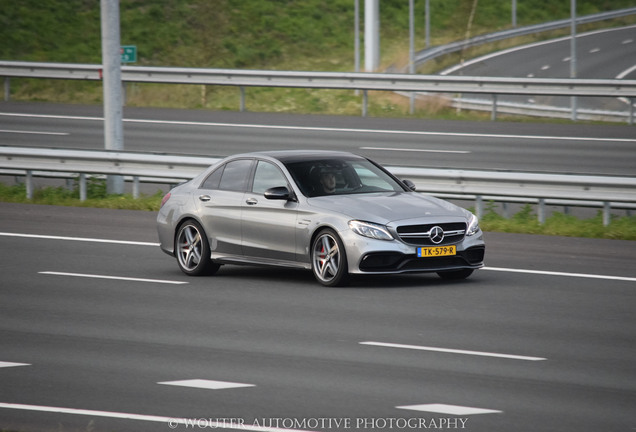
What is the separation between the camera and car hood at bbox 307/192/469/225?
12781 millimetres

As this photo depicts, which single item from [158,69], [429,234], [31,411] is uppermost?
[158,69]

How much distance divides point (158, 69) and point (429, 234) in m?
24.3

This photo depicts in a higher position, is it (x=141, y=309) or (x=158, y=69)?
(x=158, y=69)

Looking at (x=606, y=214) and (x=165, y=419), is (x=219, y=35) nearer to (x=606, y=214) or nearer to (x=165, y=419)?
(x=606, y=214)

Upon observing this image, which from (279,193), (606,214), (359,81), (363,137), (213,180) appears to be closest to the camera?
(279,193)

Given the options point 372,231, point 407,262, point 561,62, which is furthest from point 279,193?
point 561,62

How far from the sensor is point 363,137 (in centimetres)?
2948

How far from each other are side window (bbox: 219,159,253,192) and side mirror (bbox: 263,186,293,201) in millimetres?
801

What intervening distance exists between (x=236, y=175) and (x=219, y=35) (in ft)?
112

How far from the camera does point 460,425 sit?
7473 mm

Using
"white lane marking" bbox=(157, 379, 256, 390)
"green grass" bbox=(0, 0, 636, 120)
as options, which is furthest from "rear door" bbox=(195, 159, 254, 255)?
"green grass" bbox=(0, 0, 636, 120)

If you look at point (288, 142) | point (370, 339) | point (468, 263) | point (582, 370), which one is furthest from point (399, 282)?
point (288, 142)

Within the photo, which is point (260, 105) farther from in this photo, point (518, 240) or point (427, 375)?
point (427, 375)

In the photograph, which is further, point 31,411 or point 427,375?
point 427,375
